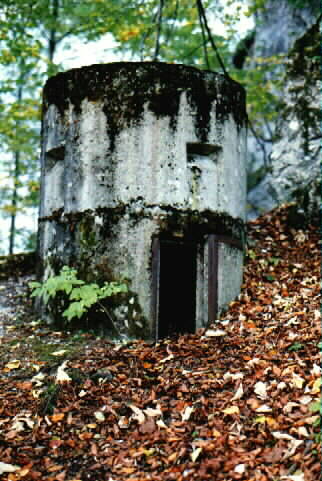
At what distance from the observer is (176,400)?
507 centimetres

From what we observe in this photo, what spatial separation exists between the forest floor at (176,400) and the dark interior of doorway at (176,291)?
36.2 inches

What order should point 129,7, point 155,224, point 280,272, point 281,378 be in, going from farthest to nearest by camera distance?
point 129,7, point 280,272, point 155,224, point 281,378

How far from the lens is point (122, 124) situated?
7090 mm

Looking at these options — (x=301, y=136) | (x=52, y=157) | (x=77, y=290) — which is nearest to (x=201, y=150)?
(x=52, y=157)

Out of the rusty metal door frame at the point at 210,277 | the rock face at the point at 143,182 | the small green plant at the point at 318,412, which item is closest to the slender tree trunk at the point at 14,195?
the rock face at the point at 143,182

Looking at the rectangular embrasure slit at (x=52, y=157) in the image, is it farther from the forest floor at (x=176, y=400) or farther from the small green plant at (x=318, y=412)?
the small green plant at (x=318, y=412)

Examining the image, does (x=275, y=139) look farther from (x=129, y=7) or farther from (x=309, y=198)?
(x=129, y=7)

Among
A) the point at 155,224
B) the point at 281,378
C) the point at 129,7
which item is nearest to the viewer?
the point at 281,378

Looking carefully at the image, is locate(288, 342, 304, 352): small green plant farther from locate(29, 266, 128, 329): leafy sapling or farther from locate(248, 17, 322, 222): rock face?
locate(248, 17, 322, 222): rock face

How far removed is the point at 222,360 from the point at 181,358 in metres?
0.47

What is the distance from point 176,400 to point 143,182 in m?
2.95

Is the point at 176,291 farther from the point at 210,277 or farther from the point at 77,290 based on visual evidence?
the point at 77,290

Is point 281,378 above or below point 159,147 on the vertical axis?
below

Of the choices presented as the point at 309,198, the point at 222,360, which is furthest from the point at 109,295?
the point at 309,198
